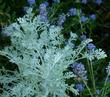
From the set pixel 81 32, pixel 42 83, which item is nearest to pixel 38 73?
pixel 42 83

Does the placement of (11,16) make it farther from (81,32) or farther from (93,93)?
(93,93)

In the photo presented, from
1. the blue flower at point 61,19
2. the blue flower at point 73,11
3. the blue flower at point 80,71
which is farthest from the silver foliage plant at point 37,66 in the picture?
the blue flower at point 73,11

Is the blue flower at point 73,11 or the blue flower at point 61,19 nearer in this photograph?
the blue flower at point 61,19

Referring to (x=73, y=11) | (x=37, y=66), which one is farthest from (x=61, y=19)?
(x=37, y=66)

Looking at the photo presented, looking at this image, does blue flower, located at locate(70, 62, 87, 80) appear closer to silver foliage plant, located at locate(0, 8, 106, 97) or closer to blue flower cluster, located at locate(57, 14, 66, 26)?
silver foliage plant, located at locate(0, 8, 106, 97)

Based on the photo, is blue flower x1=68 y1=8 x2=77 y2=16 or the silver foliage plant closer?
the silver foliage plant

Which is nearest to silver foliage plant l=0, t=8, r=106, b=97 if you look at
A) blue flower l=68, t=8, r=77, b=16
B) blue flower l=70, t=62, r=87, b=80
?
blue flower l=70, t=62, r=87, b=80

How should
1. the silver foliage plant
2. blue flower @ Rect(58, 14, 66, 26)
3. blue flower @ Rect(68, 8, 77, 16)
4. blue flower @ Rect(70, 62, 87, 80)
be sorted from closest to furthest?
the silver foliage plant < blue flower @ Rect(70, 62, 87, 80) < blue flower @ Rect(58, 14, 66, 26) < blue flower @ Rect(68, 8, 77, 16)

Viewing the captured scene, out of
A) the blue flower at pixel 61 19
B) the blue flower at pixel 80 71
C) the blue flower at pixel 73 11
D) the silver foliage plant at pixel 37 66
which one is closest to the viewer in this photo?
the silver foliage plant at pixel 37 66

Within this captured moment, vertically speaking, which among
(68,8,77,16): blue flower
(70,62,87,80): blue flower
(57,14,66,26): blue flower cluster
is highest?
(68,8,77,16): blue flower

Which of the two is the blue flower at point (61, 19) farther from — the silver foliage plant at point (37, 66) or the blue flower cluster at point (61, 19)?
the silver foliage plant at point (37, 66)

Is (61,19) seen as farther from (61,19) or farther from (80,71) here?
(80,71)

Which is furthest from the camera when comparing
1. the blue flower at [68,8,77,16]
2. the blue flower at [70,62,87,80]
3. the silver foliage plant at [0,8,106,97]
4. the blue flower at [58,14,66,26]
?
the blue flower at [68,8,77,16]
